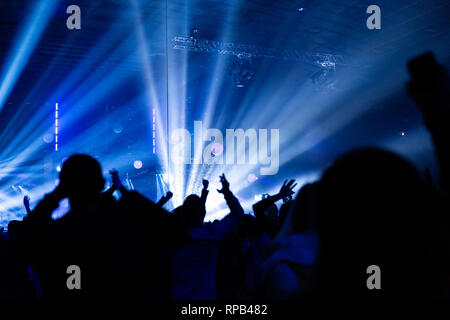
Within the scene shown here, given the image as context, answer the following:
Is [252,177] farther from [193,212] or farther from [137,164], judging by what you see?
[193,212]

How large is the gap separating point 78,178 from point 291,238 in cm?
94

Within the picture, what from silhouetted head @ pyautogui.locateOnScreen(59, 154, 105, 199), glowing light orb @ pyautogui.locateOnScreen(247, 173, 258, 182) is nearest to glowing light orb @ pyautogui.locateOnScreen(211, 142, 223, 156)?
glowing light orb @ pyautogui.locateOnScreen(247, 173, 258, 182)

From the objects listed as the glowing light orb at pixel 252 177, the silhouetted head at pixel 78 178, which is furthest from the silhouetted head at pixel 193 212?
the glowing light orb at pixel 252 177

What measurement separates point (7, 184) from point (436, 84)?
1157 centimetres

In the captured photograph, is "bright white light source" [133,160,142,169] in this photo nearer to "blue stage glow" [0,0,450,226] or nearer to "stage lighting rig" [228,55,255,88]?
"blue stage glow" [0,0,450,226]

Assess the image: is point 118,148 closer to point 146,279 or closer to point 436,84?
point 146,279

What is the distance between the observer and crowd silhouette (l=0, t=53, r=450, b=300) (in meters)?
0.78

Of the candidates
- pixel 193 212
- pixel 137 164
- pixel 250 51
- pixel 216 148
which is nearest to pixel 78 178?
pixel 193 212

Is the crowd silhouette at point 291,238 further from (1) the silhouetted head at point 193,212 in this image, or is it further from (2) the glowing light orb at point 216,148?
(2) the glowing light orb at point 216,148

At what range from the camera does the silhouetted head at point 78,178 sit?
4.92 feet

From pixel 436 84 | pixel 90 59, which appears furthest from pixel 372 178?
pixel 90 59

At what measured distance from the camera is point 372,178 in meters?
0.80

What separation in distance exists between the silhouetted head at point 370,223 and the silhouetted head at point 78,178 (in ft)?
3.48

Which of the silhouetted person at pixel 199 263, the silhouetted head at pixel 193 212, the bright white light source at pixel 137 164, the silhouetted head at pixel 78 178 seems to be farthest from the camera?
the bright white light source at pixel 137 164
